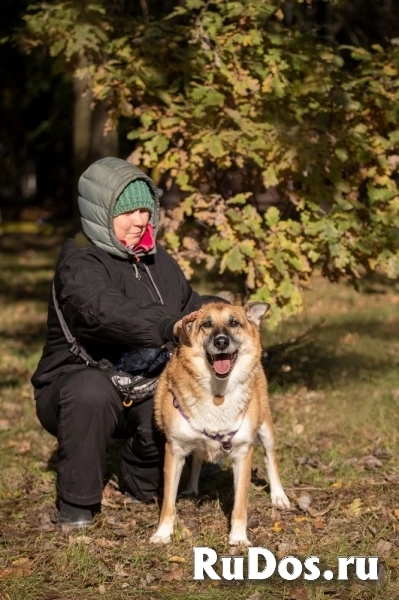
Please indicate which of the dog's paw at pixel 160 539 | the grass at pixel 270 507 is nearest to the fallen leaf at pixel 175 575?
the grass at pixel 270 507

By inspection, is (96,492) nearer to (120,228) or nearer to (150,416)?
(150,416)

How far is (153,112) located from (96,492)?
303cm

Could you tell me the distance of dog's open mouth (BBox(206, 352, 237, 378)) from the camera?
4379 millimetres

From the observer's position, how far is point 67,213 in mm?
29703

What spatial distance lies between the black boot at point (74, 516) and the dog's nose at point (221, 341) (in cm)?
124

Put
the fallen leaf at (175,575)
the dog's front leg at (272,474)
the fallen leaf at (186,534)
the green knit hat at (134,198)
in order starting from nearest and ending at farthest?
the fallen leaf at (175,575) → the fallen leaf at (186,534) → the green knit hat at (134,198) → the dog's front leg at (272,474)

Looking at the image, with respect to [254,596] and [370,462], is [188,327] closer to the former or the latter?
[254,596]

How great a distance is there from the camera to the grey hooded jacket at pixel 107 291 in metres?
4.48

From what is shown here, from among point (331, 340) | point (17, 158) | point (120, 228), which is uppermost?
point (120, 228)

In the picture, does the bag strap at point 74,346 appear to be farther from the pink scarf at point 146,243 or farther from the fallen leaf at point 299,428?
the fallen leaf at point 299,428

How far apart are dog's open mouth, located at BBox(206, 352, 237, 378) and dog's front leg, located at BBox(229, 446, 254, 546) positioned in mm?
474

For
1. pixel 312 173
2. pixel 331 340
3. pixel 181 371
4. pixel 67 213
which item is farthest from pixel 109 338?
pixel 67 213

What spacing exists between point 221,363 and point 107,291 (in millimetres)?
685

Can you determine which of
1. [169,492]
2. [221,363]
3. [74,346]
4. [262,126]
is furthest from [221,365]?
Result: [262,126]
